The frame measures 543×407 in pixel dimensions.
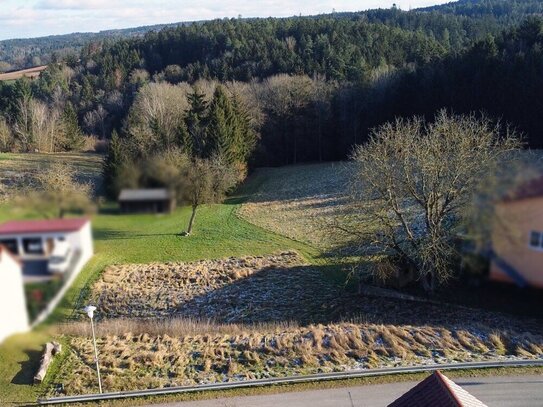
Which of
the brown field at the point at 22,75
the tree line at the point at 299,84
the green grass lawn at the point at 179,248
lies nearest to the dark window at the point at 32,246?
the green grass lawn at the point at 179,248

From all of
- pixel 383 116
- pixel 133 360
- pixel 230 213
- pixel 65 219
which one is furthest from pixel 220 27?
pixel 65 219

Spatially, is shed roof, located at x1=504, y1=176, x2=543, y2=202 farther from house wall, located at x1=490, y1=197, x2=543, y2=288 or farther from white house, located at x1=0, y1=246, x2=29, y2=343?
white house, located at x1=0, y1=246, x2=29, y2=343

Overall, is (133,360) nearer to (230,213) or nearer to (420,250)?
(420,250)

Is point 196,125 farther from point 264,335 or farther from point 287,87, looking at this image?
point 287,87

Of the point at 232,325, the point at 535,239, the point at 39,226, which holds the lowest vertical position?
the point at 232,325

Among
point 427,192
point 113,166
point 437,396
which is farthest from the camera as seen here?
point 427,192

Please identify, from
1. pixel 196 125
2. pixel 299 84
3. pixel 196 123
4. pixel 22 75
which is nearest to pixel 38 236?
pixel 196 125

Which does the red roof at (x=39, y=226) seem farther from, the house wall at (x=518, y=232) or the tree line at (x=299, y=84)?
the tree line at (x=299, y=84)
